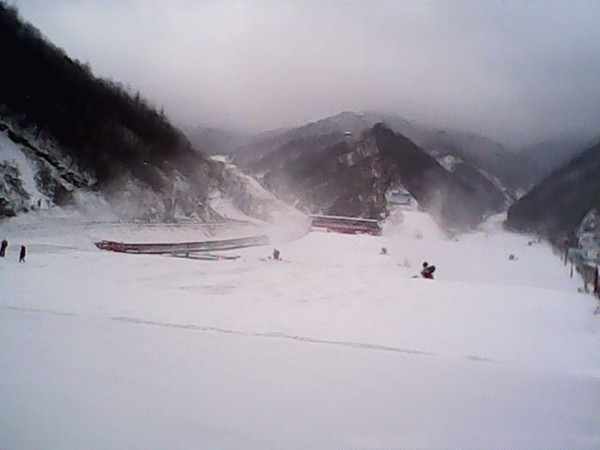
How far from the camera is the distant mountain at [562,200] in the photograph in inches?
114

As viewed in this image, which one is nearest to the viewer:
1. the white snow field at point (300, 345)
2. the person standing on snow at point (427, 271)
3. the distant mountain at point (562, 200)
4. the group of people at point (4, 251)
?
the white snow field at point (300, 345)

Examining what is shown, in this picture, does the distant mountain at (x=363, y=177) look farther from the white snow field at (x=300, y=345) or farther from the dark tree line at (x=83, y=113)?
the dark tree line at (x=83, y=113)

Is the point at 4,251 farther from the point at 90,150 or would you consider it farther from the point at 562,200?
the point at 562,200

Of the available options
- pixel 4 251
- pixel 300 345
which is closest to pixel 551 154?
pixel 300 345

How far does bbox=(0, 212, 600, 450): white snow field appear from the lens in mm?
1665

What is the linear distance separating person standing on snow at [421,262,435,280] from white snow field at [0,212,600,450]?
5 cm

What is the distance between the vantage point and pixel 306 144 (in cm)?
329

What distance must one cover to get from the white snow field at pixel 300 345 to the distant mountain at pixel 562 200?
0.13 meters

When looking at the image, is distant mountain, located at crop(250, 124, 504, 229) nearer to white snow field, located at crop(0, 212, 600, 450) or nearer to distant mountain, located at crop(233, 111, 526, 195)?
distant mountain, located at crop(233, 111, 526, 195)

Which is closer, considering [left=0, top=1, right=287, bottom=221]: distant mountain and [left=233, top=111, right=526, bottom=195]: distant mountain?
[left=0, top=1, right=287, bottom=221]: distant mountain

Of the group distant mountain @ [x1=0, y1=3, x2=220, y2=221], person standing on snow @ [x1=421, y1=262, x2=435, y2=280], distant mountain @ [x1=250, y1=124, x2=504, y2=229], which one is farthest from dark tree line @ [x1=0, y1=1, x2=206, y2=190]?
person standing on snow @ [x1=421, y1=262, x2=435, y2=280]

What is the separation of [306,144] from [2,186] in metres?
1.82

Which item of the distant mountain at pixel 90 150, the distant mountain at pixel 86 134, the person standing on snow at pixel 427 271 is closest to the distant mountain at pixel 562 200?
the person standing on snow at pixel 427 271

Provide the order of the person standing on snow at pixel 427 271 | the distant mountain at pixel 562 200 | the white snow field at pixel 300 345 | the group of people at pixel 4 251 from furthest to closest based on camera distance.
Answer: the person standing on snow at pixel 427 271
the group of people at pixel 4 251
the distant mountain at pixel 562 200
the white snow field at pixel 300 345
